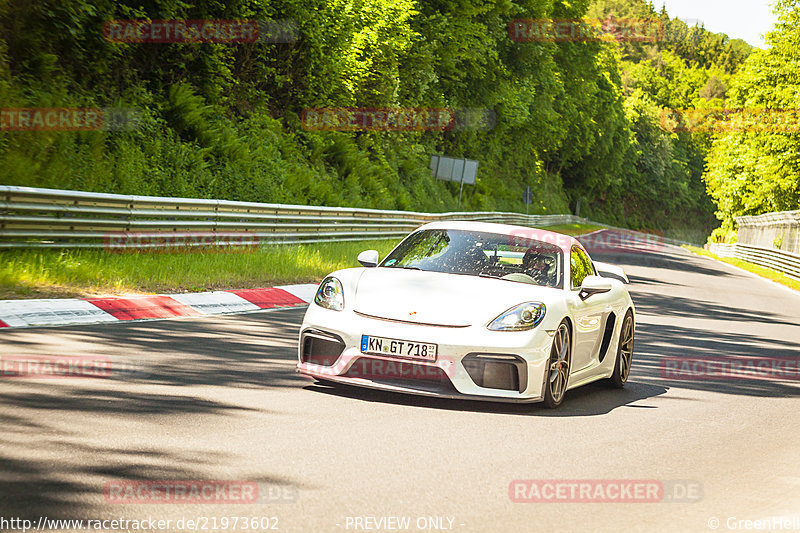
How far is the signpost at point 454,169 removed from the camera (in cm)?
4416

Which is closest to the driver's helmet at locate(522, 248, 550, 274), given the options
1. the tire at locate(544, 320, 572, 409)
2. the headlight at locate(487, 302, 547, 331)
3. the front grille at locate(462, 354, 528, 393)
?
the tire at locate(544, 320, 572, 409)

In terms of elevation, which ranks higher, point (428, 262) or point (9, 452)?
point (428, 262)

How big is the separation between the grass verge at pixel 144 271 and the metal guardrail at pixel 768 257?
89.4ft

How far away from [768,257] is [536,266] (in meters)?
43.7

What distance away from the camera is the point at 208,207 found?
16562 millimetres

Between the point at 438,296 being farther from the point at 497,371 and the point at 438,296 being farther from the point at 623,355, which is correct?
the point at 623,355

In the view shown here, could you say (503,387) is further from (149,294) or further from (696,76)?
(696,76)

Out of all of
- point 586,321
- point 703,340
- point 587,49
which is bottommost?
point 703,340

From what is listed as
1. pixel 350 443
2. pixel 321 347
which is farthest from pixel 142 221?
pixel 350 443

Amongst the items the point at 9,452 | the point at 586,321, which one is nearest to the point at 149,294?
the point at 586,321

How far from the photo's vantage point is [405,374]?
720 centimetres

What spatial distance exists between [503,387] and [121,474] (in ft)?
10.6

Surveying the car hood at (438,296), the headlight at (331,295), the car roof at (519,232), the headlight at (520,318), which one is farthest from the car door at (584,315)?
the headlight at (331,295)

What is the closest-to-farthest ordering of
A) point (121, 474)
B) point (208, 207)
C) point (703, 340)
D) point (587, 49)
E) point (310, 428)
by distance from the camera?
point (121, 474)
point (310, 428)
point (703, 340)
point (208, 207)
point (587, 49)
